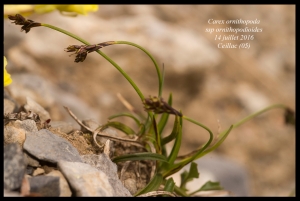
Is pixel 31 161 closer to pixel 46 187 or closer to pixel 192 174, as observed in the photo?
pixel 46 187

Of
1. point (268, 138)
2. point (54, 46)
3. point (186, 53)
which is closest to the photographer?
point (54, 46)

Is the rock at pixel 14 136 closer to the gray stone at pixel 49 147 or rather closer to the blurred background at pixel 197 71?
the gray stone at pixel 49 147

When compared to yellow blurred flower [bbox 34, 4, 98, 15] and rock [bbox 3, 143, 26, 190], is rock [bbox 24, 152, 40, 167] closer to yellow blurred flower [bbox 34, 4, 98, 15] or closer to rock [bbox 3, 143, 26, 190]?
rock [bbox 3, 143, 26, 190]

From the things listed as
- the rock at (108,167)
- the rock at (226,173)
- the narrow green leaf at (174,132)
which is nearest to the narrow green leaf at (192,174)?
the narrow green leaf at (174,132)

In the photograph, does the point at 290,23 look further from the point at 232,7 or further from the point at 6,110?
the point at 6,110

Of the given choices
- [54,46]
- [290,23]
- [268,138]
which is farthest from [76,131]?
[290,23]

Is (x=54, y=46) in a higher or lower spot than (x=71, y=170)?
higher

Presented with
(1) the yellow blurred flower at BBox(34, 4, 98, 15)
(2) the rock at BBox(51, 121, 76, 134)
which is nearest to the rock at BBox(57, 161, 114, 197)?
(2) the rock at BBox(51, 121, 76, 134)
